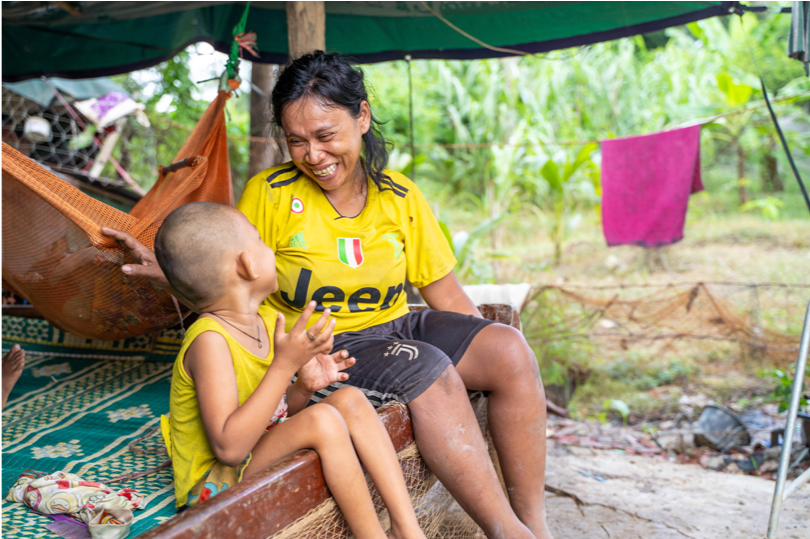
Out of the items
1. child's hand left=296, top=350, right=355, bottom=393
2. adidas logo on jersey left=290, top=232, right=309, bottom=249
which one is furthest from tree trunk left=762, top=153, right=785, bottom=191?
child's hand left=296, top=350, right=355, bottom=393

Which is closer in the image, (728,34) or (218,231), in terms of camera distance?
(218,231)

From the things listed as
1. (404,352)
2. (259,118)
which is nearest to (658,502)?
(404,352)

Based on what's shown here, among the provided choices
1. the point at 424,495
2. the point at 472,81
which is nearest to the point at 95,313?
the point at 424,495

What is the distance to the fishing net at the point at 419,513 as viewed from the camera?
1.12 metres

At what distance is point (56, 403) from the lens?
235cm

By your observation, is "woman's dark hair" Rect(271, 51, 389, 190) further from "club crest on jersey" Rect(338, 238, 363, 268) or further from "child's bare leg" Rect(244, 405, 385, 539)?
"child's bare leg" Rect(244, 405, 385, 539)

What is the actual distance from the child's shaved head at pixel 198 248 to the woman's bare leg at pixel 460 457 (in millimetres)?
533

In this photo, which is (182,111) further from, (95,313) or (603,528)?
(603,528)

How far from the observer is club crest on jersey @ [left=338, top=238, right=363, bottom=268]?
169 centimetres

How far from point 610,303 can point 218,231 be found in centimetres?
335

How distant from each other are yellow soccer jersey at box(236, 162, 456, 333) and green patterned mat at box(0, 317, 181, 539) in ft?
2.11

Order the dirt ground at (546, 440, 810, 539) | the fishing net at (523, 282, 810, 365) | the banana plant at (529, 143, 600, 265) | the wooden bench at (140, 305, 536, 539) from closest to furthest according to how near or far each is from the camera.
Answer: the wooden bench at (140, 305, 536, 539)
the dirt ground at (546, 440, 810, 539)
the fishing net at (523, 282, 810, 365)
the banana plant at (529, 143, 600, 265)

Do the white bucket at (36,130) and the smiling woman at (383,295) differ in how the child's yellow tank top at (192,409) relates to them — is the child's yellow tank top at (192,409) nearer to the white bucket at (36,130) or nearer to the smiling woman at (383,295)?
the smiling woman at (383,295)

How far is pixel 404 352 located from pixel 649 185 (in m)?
2.97
